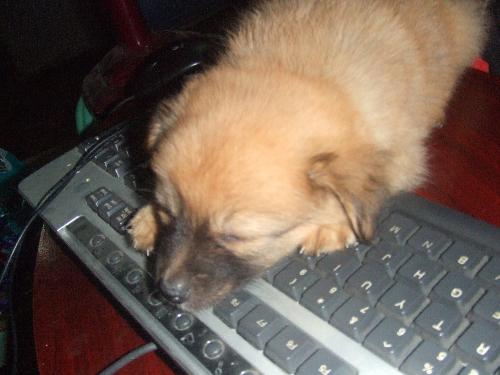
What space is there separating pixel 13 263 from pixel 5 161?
1.27m

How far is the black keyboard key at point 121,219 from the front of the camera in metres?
1.10

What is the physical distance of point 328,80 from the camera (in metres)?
1.12

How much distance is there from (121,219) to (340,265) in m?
0.52

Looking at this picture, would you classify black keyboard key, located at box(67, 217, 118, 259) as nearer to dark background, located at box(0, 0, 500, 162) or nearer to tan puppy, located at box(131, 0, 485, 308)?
tan puppy, located at box(131, 0, 485, 308)

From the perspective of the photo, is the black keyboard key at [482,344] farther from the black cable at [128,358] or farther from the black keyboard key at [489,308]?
the black cable at [128,358]

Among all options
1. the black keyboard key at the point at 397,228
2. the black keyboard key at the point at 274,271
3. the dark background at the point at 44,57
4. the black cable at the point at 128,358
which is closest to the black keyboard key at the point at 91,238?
the black cable at the point at 128,358

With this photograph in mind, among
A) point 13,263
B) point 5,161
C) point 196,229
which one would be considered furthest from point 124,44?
point 196,229

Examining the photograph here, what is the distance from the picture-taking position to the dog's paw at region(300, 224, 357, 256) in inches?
39.9

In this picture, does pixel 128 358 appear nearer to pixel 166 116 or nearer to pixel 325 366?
pixel 325 366

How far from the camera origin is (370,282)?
821 mm

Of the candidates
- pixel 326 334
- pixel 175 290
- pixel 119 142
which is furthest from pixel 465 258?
pixel 119 142

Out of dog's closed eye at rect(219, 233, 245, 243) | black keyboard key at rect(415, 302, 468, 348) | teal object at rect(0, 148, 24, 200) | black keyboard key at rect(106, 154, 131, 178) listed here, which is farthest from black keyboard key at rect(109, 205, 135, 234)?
teal object at rect(0, 148, 24, 200)

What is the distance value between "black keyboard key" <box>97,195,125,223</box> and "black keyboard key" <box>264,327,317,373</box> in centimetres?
53

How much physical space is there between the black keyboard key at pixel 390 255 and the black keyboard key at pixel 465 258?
0.07m
